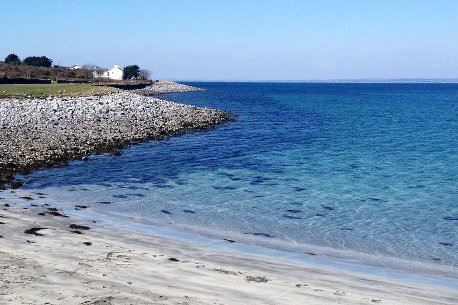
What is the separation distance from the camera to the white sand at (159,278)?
8820 millimetres

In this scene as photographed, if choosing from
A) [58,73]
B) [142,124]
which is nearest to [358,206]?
[142,124]

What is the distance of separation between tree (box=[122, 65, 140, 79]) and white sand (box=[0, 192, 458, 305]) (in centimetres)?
16311

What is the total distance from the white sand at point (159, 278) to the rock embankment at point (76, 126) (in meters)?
9.47

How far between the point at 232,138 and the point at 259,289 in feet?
102

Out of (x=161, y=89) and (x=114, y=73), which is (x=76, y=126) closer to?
(x=161, y=89)

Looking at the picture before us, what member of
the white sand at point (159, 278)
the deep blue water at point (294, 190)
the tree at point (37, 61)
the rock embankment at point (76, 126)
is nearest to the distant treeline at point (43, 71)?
the tree at point (37, 61)

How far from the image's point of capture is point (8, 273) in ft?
31.0

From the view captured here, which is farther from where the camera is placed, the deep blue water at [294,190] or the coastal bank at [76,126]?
the coastal bank at [76,126]

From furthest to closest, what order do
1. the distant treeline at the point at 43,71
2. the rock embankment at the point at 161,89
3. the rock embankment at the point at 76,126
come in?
the rock embankment at the point at 161,89 → the distant treeline at the point at 43,71 → the rock embankment at the point at 76,126

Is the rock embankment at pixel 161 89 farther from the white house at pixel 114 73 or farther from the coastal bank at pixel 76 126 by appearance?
the coastal bank at pixel 76 126

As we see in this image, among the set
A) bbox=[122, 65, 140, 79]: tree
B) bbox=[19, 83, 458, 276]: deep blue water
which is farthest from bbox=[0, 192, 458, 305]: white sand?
bbox=[122, 65, 140, 79]: tree

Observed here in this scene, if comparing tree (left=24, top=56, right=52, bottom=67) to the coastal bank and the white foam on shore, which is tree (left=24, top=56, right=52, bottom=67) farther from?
the white foam on shore

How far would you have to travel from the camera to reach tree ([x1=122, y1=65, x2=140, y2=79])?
563 feet

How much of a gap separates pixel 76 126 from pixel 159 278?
29.5m
